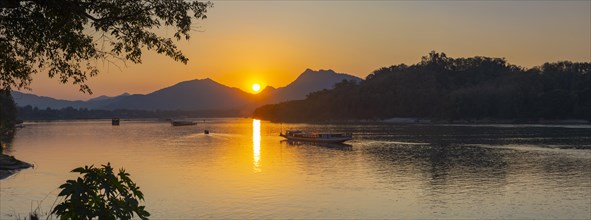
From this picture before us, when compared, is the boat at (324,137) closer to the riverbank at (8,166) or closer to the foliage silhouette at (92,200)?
the riverbank at (8,166)

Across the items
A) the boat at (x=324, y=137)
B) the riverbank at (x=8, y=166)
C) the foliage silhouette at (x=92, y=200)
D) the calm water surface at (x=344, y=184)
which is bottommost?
the calm water surface at (x=344, y=184)

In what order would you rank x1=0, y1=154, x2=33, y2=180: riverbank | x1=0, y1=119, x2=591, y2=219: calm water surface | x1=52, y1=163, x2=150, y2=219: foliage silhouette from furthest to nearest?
x1=0, y1=154, x2=33, y2=180: riverbank < x1=0, y1=119, x2=591, y2=219: calm water surface < x1=52, y1=163, x2=150, y2=219: foliage silhouette

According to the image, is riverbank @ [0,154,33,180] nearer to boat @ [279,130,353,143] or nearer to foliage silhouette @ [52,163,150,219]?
foliage silhouette @ [52,163,150,219]

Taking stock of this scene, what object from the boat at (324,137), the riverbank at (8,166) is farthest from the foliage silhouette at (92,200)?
the boat at (324,137)

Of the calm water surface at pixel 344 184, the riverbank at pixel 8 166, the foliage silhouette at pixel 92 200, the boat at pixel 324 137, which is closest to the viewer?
the foliage silhouette at pixel 92 200

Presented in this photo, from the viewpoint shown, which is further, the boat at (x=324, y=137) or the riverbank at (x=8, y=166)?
the boat at (x=324, y=137)

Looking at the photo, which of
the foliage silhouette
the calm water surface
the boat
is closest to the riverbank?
the calm water surface

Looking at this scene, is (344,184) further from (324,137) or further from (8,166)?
(324,137)

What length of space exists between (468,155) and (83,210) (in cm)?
8175

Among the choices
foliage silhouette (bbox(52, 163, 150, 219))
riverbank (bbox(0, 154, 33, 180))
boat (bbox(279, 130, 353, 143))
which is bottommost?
riverbank (bbox(0, 154, 33, 180))

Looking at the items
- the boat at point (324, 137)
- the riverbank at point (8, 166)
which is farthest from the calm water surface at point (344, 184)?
the boat at point (324, 137)

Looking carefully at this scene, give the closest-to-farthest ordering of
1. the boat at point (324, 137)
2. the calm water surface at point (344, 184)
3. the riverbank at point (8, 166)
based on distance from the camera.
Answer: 1. the calm water surface at point (344, 184)
2. the riverbank at point (8, 166)
3. the boat at point (324, 137)

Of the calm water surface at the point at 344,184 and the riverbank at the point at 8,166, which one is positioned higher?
the riverbank at the point at 8,166

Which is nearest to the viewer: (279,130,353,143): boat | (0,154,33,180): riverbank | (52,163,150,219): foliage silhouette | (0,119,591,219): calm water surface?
(52,163,150,219): foliage silhouette
